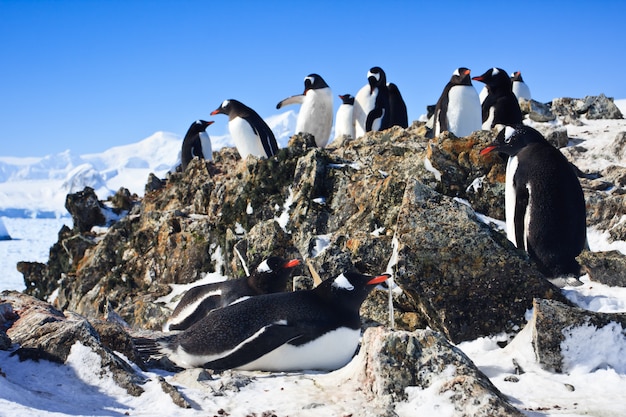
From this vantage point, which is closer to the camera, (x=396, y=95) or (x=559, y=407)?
(x=559, y=407)

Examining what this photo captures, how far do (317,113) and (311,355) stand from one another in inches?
471

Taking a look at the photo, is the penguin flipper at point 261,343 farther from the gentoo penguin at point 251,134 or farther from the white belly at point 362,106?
the white belly at point 362,106

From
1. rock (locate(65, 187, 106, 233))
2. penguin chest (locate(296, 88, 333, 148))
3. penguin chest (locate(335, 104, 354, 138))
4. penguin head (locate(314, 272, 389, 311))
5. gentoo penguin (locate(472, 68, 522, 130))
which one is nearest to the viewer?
penguin head (locate(314, 272, 389, 311))

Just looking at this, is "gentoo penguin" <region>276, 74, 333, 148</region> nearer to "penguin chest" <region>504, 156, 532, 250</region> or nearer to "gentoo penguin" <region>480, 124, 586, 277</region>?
"penguin chest" <region>504, 156, 532, 250</region>

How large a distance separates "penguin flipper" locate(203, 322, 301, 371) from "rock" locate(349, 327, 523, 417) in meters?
0.72

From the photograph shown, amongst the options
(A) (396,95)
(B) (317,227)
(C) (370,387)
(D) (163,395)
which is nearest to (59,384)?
(D) (163,395)

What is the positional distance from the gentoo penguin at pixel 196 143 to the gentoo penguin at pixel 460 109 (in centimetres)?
770

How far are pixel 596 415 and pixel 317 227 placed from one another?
17.7ft

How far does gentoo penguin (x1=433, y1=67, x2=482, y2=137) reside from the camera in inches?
481

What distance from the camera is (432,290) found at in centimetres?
543

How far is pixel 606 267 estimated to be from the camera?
5.90m

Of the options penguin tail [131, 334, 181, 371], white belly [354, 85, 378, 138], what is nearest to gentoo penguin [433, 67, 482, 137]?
white belly [354, 85, 378, 138]

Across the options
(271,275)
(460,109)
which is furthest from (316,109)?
(271,275)

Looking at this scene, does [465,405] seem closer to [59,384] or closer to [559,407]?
[559,407]
